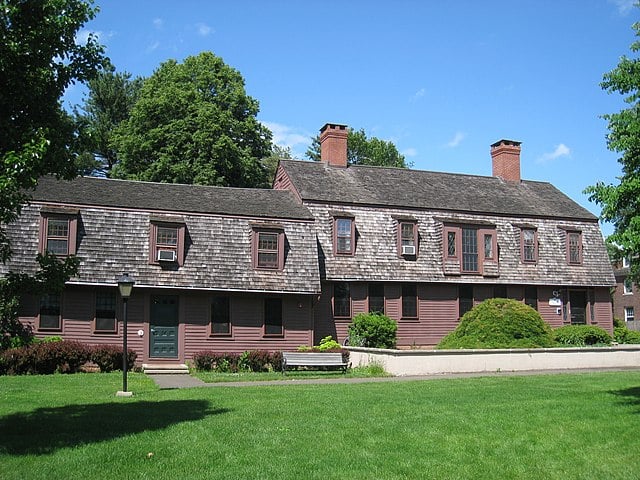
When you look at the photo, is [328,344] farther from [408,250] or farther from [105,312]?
[105,312]

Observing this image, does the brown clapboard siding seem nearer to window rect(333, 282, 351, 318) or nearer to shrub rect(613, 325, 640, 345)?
window rect(333, 282, 351, 318)

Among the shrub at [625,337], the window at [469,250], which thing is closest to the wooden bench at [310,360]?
the window at [469,250]

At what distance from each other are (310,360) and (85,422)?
11279mm

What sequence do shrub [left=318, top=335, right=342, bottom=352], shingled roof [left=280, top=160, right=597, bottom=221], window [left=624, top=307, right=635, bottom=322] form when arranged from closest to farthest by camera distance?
shrub [left=318, top=335, right=342, bottom=352], shingled roof [left=280, top=160, right=597, bottom=221], window [left=624, top=307, right=635, bottom=322]

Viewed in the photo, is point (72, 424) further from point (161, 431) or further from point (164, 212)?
point (164, 212)

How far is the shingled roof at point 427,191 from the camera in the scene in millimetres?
33219

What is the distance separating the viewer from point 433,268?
107 feet

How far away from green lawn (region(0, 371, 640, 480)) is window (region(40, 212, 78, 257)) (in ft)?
31.2

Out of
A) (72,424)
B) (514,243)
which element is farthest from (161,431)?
(514,243)

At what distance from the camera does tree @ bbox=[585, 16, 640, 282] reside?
1373 centimetres

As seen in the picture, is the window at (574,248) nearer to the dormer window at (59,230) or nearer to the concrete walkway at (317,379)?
the concrete walkway at (317,379)

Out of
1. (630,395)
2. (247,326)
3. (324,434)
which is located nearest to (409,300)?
(247,326)

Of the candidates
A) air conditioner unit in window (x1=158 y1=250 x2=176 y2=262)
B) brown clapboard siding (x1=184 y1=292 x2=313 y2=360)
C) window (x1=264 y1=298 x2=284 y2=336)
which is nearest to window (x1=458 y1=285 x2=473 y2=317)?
brown clapboard siding (x1=184 y1=292 x2=313 y2=360)

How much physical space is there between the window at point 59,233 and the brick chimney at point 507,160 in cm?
2346
